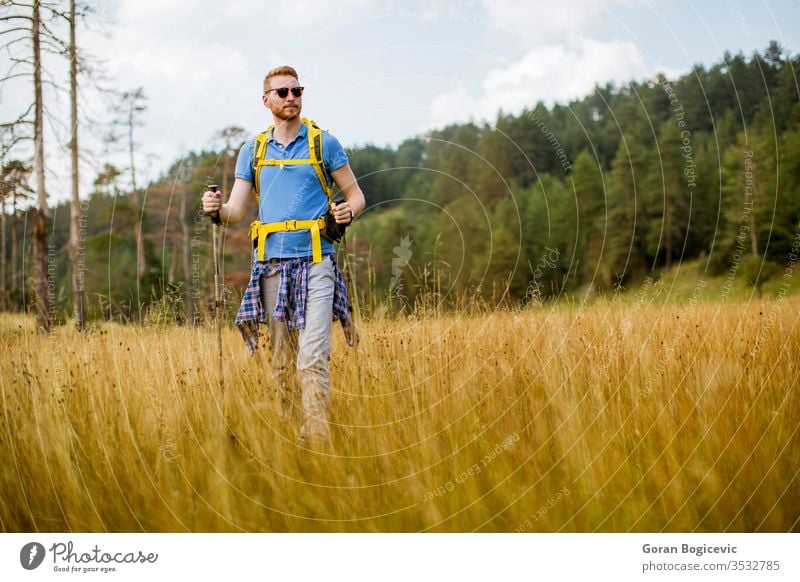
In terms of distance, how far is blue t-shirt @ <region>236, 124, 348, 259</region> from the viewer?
377 centimetres

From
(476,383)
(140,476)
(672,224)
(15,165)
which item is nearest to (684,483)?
(476,383)

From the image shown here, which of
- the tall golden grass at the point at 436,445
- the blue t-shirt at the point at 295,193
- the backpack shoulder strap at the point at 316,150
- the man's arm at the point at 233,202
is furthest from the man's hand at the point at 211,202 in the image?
the tall golden grass at the point at 436,445

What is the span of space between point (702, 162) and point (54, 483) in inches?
2034

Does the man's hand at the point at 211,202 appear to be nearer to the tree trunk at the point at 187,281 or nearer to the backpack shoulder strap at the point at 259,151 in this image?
the backpack shoulder strap at the point at 259,151

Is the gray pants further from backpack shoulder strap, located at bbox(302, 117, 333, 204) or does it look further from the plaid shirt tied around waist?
backpack shoulder strap, located at bbox(302, 117, 333, 204)

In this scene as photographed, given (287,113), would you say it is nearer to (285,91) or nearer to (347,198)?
(285,91)

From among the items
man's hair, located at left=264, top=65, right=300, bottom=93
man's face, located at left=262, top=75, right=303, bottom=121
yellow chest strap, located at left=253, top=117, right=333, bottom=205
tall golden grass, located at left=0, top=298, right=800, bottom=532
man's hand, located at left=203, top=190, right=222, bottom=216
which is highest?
man's hair, located at left=264, top=65, right=300, bottom=93

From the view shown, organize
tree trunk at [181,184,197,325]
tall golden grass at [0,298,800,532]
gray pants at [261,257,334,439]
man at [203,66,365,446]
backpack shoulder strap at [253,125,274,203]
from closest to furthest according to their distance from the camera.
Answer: tall golden grass at [0,298,800,532]
gray pants at [261,257,334,439]
man at [203,66,365,446]
backpack shoulder strap at [253,125,274,203]
tree trunk at [181,184,197,325]

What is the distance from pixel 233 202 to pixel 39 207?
6232 millimetres

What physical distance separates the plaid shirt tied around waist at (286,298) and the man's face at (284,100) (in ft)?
2.94

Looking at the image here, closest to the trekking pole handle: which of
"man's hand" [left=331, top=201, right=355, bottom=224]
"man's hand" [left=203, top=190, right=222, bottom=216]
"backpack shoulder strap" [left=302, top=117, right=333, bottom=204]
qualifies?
"man's hand" [left=203, top=190, right=222, bottom=216]

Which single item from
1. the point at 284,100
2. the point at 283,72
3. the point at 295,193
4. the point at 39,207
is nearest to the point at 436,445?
the point at 295,193
